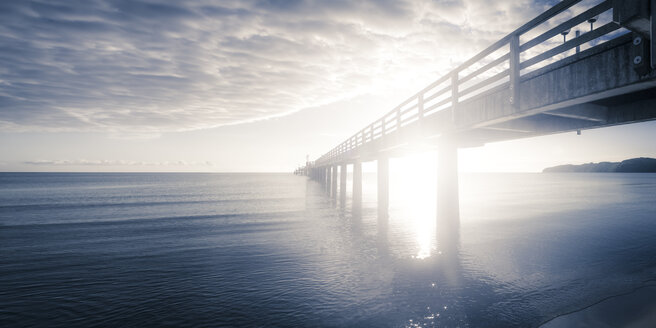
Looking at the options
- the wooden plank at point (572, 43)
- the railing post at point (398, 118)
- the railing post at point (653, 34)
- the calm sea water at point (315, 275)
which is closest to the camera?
the railing post at point (653, 34)

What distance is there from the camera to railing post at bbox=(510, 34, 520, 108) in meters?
5.39

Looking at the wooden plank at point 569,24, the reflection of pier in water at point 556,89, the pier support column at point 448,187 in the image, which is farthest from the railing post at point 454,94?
the pier support column at point 448,187

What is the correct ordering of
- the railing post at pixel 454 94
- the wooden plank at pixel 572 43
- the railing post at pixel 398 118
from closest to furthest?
the wooden plank at pixel 572 43, the railing post at pixel 454 94, the railing post at pixel 398 118

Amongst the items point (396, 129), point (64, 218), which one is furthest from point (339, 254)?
point (64, 218)

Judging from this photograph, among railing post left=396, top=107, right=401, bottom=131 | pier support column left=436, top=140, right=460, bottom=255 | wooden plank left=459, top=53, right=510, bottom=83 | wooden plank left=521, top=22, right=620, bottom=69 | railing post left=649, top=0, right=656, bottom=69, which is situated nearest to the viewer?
railing post left=649, top=0, right=656, bottom=69

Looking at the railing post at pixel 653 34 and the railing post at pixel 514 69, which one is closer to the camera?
the railing post at pixel 653 34

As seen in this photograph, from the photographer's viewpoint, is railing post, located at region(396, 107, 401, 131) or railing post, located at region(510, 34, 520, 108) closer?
railing post, located at region(510, 34, 520, 108)

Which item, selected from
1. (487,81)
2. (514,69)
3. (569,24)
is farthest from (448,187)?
(569,24)

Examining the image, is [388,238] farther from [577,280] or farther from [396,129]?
[577,280]

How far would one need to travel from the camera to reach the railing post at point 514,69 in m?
5.39

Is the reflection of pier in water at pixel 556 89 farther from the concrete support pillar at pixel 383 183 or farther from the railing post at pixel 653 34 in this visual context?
the concrete support pillar at pixel 383 183

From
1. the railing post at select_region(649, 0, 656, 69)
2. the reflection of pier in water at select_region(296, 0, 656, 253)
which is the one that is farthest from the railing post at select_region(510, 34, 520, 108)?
the railing post at select_region(649, 0, 656, 69)

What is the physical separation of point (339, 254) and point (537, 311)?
5974 mm

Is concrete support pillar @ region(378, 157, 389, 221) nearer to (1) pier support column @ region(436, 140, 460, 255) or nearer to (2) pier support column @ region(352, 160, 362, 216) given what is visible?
(2) pier support column @ region(352, 160, 362, 216)
